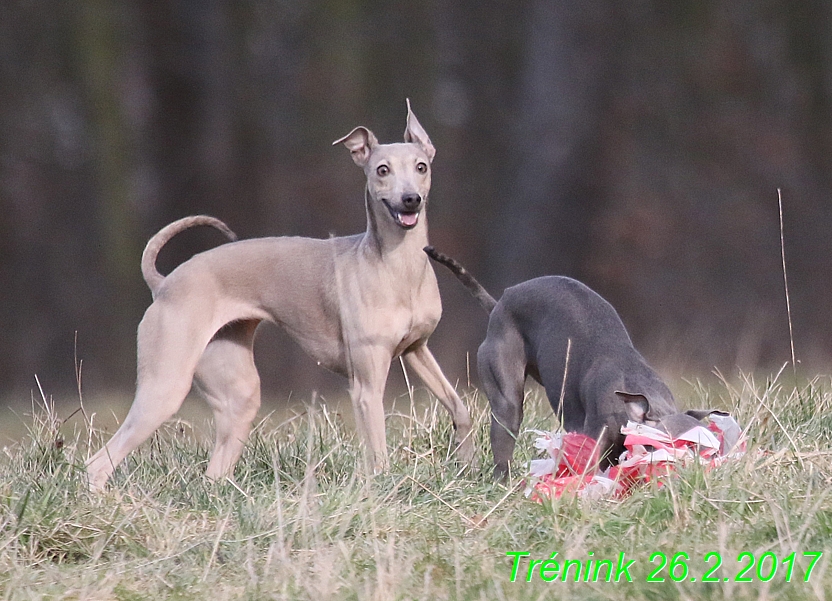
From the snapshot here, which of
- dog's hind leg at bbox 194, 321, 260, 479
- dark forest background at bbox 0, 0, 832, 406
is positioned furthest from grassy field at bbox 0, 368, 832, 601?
dark forest background at bbox 0, 0, 832, 406

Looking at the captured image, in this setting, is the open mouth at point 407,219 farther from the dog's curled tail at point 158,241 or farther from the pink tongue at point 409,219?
the dog's curled tail at point 158,241

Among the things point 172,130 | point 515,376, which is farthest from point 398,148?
point 172,130

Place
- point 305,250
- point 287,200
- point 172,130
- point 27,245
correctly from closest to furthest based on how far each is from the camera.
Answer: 1. point 305,250
2. point 172,130
3. point 27,245
4. point 287,200

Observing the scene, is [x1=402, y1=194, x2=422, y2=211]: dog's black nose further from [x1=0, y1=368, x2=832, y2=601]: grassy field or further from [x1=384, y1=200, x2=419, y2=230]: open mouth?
[x1=0, y1=368, x2=832, y2=601]: grassy field

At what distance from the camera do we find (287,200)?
19.6m

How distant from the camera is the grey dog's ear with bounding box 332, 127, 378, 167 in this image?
19.2 feet

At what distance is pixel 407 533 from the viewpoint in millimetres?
4039

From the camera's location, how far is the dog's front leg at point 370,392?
549cm

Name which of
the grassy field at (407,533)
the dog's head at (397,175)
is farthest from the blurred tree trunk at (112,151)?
the grassy field at (407,533)

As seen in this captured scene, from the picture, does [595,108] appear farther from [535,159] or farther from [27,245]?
[27,245]

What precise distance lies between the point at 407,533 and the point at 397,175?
206 cm

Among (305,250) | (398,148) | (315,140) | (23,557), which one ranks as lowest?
(315,140)

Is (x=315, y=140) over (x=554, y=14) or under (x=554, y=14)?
under

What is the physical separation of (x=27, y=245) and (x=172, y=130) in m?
4.79
